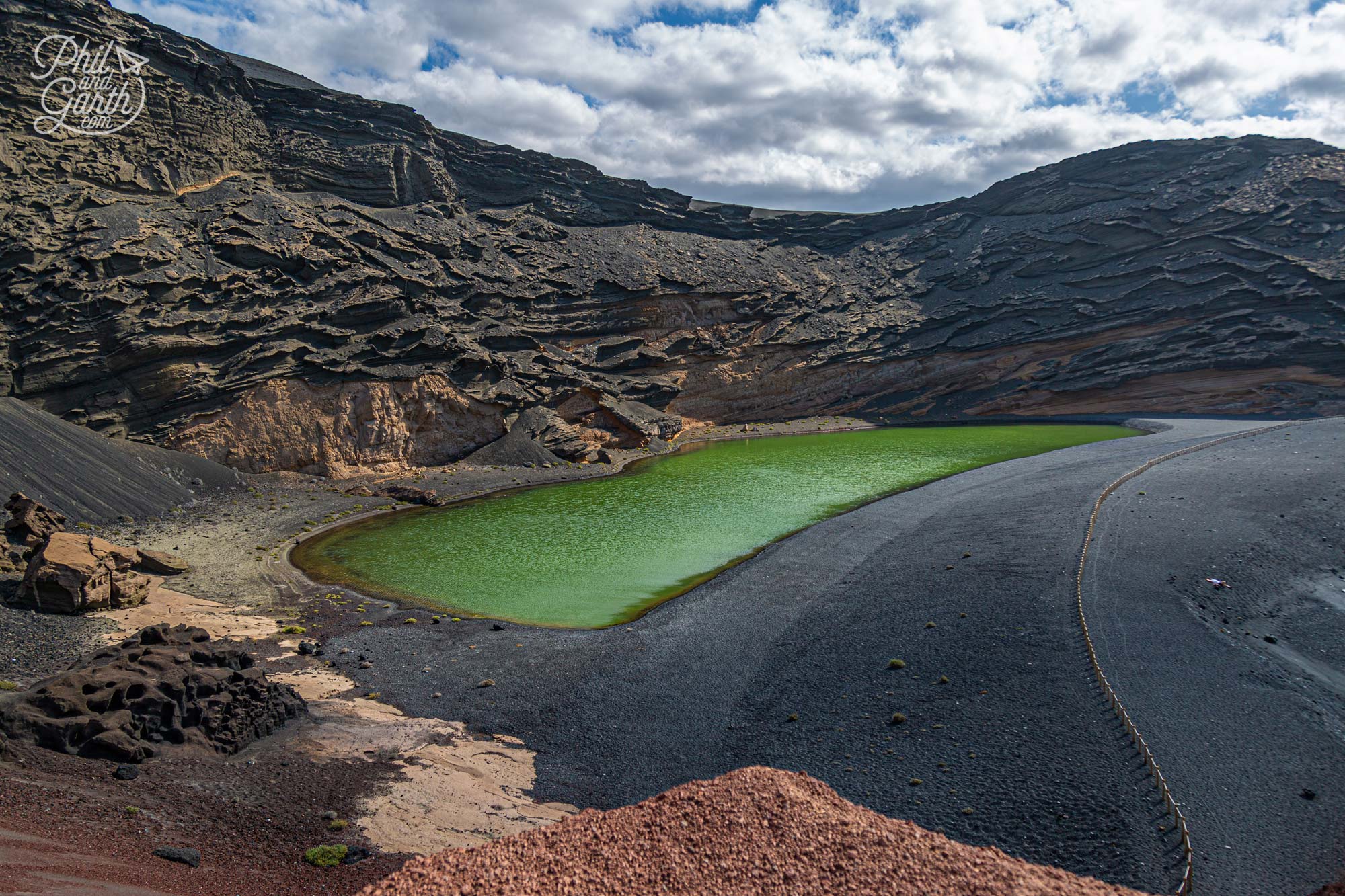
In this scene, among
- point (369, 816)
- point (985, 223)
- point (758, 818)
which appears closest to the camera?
point (758, 818)

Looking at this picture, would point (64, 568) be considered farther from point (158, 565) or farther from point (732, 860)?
point (732, 860)

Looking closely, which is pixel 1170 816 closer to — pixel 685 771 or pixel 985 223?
pixel 685 771

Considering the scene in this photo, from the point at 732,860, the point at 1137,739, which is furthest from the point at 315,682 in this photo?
the point at 1137,739

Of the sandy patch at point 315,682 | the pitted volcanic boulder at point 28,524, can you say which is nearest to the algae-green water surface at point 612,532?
the sandy patch at point 315,682

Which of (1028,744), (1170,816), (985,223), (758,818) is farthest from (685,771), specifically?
(985,223)

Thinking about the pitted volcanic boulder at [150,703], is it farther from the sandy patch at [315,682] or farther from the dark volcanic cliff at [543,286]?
the dark volcanic cliff at [543,286]

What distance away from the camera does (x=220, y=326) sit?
3903 cm

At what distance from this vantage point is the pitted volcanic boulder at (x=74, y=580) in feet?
60.9

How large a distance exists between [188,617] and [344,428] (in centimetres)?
2210

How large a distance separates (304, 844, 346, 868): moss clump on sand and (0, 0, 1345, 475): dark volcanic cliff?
3386 centimetres

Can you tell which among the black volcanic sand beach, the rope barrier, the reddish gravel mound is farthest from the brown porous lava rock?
the rope barrier

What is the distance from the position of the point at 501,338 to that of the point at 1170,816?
4682 cm

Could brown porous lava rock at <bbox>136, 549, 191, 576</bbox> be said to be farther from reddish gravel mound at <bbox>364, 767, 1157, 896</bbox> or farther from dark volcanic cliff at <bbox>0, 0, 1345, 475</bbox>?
reddish gravel mound at <bbox>364, 767, 1157, 896</bbox>

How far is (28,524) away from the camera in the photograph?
22000mm
